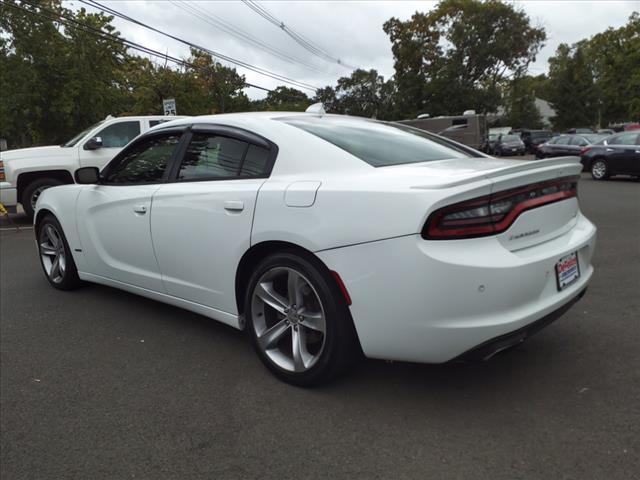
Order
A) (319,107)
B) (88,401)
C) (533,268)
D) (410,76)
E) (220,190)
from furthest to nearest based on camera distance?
(410,76) → (319,107) → (220,190) → (88,401) → (533,268)

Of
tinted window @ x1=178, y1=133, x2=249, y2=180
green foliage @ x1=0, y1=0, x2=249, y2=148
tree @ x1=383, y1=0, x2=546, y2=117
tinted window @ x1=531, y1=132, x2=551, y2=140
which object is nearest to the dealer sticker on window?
tinted window @ x1=178, y1=133, x2=249, y2=180

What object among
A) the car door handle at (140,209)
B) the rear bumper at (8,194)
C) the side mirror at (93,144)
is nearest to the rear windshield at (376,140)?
the car door handle at (140,209)

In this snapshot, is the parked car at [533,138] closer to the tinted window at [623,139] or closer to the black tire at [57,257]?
the tinted window at [623,139]

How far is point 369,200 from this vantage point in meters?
2.53

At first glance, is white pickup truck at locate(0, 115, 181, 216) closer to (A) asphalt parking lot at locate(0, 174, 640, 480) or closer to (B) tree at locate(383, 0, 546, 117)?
(A) asphalt parking lot at locate(0, 174, 640, 480)

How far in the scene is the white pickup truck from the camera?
998cm

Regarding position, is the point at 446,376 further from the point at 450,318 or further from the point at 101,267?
the point at 101,267

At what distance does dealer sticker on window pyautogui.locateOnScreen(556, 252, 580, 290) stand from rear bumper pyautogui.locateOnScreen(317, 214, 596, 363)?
8 centimetres

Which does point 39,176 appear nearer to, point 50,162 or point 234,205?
point 50,162

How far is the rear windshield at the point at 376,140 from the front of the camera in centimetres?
310

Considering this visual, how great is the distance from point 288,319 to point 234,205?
0.73 metres

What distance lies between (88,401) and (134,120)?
8.79m

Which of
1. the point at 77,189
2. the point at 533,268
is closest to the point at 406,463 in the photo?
the point at 533,268

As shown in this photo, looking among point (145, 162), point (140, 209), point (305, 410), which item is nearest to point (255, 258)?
point (305, 410)
